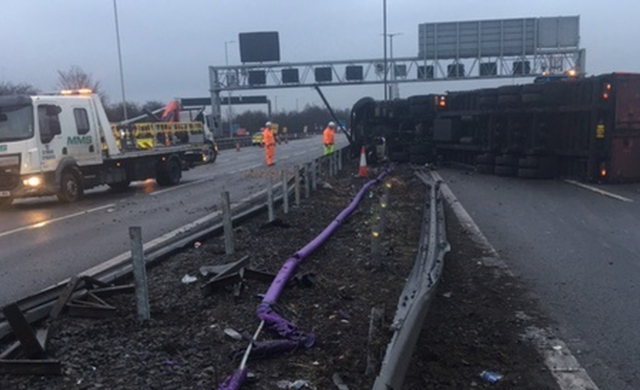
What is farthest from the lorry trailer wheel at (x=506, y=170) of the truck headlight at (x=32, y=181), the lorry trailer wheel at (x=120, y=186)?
the truck headlight at (x=32, y=181)

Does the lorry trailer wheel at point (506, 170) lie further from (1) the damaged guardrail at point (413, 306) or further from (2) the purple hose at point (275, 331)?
(2) the purple hose at point (275, 331)

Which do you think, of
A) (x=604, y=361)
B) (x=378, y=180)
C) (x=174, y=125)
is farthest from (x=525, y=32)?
(x=604, y=361)

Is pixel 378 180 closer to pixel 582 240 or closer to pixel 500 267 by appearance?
pixel 582 240

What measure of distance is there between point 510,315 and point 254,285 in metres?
2.55

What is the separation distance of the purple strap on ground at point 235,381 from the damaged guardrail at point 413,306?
0.96 metres

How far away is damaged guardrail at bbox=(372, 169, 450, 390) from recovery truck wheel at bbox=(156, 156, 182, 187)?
40.3ft

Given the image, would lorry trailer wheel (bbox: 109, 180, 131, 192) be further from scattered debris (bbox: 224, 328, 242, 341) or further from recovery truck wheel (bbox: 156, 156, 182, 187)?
scattered debris (bbox: 224, 328, 242, 341)

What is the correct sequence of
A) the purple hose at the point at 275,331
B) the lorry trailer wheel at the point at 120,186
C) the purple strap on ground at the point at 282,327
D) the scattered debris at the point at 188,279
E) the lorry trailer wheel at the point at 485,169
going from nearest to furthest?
the purple hose at the point at 275,331
the purple strap on ground at the point at 282,327
the scattered debris at the point at 188,279
the lorry trailer wheel at the point at 120,186
the lorry trailer wheel at the point at 485,169

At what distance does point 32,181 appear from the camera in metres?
15.0

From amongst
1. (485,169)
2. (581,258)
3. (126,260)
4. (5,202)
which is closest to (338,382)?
(126,260)

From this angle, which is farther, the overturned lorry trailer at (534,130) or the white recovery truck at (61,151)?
the overturned lorry trailer at (534,130)

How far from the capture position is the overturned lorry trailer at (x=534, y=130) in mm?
16406

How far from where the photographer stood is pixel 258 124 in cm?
10462

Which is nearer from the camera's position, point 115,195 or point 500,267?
point 500,267
